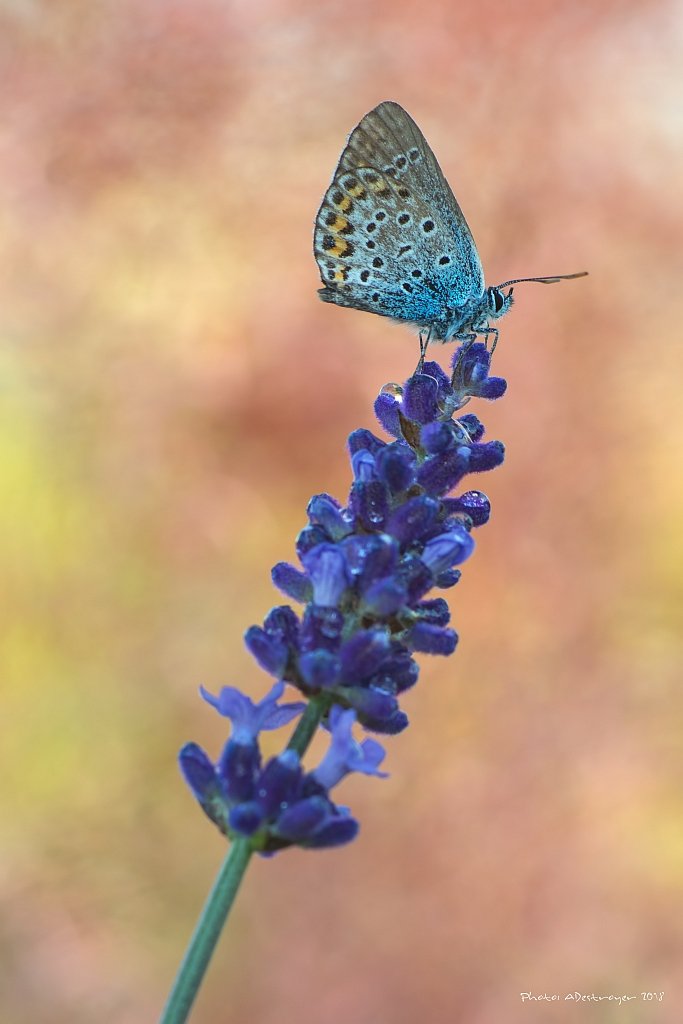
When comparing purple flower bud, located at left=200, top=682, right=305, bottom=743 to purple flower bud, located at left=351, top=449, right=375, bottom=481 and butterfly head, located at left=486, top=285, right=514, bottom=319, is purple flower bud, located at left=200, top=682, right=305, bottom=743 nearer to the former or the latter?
purple flower bud, located at left=351, top=449, right=375, bottom=481

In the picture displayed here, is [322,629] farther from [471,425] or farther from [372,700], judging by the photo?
[471,425]

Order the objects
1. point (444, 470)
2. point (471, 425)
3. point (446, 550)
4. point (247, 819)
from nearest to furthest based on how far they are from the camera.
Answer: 1. point (247, 819)
2. point (446, 550)
3. point (444, 470)
4. point (471, 425)

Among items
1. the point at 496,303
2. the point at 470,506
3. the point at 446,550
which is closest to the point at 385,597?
the point at 446,550

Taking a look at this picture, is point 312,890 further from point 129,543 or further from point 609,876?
point 129,543

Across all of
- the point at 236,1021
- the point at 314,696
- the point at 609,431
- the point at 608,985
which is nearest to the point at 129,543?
the point at 236,1021

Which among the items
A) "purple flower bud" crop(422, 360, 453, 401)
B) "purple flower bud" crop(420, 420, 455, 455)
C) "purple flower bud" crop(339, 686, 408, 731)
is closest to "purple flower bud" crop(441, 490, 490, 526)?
"purple flower bud" crop(420, 420, 455, 455)

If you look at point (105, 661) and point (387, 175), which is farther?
point (105, 661)
